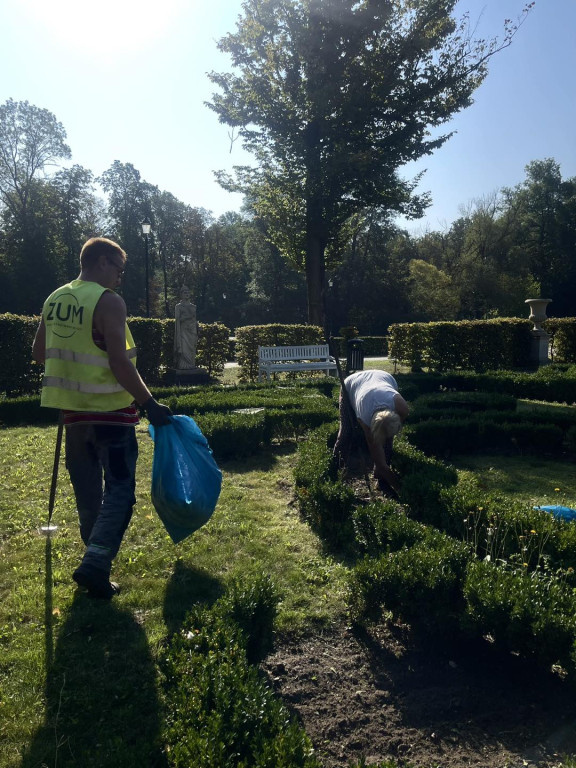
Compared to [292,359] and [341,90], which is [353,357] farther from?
[341,90]

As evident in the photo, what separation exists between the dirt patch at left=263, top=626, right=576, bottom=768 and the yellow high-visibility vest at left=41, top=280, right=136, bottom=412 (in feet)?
5.37

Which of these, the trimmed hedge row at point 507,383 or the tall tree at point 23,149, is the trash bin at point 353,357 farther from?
the tall tree at point 23,149

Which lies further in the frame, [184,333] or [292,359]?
[292,359]

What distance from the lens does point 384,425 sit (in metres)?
4.82

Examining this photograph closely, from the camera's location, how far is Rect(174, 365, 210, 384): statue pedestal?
48.6 feet

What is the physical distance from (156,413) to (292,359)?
12.9 meters

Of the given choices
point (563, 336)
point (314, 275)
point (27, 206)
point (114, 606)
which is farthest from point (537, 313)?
point (27, 206)

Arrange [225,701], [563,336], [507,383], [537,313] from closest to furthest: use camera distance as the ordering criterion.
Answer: [225,701]
[507,383]
[537,313]
[563,336]

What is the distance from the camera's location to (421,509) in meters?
4.64

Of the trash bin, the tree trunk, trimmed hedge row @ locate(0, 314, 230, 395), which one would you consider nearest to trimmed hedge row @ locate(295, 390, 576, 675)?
trimmed hedge row @ locate(0, 314, 230, 395)

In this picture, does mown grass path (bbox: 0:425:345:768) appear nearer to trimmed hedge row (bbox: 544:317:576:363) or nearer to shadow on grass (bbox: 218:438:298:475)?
shadow on grass (bbox: 218:438:298:475)

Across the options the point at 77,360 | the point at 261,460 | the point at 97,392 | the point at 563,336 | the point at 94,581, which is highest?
the point at 563,336

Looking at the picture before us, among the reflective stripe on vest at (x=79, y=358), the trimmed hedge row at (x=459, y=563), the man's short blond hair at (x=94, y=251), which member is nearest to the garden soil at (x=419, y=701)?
the trimmed hedge row at (x=459, y=563)

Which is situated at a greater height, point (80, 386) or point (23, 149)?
Answer: point (23, 149)
